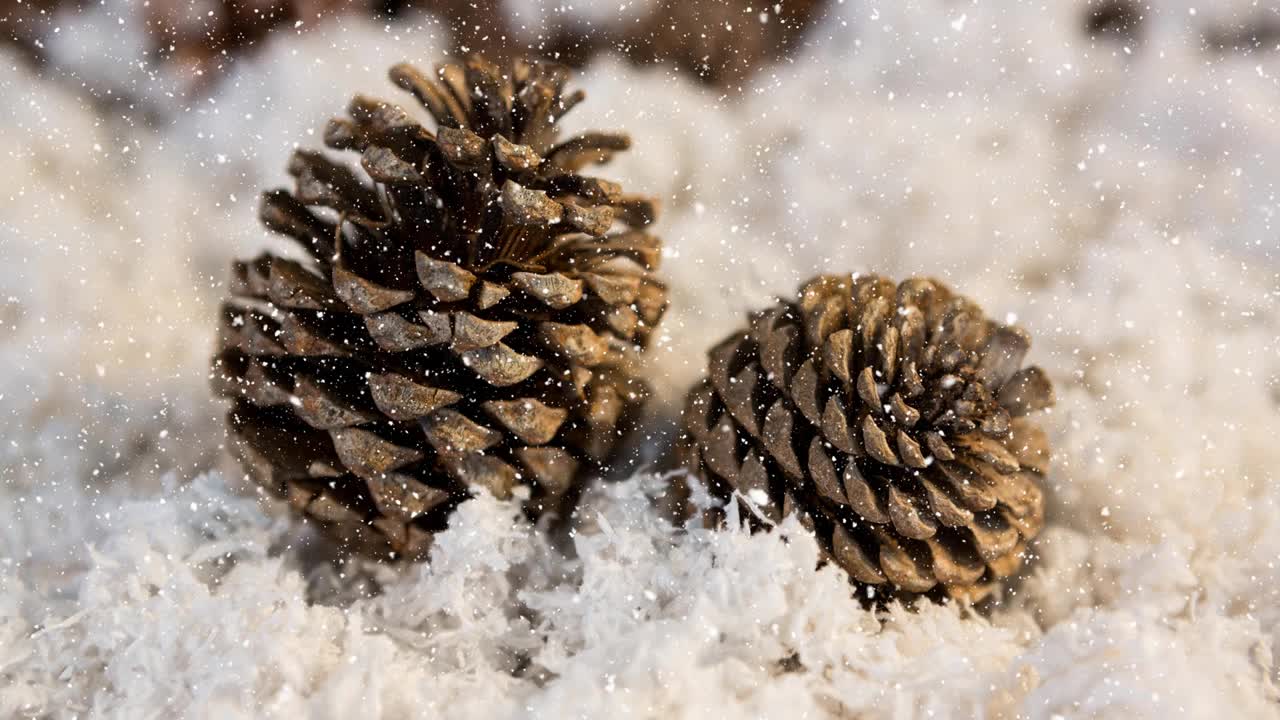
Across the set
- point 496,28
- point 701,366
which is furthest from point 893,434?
point 496,28

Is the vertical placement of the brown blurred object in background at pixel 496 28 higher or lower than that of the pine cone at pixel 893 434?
higher

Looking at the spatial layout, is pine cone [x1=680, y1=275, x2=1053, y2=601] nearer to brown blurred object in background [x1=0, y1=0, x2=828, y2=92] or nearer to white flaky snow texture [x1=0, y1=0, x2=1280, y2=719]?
white flaky snow texture [x1=0, y1=0, x2=1280, y2=719]

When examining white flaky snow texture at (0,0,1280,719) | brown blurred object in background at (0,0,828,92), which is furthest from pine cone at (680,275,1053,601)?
brown blurred object in background at (0,0,828,92)

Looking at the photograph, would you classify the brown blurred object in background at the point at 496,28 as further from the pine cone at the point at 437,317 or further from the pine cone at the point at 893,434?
the pine cone at the point at 893,434

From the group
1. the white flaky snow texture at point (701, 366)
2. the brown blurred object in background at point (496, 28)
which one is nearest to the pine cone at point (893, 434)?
the white flaky snow texture at point (701, 366)

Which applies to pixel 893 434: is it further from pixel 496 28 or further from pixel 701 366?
pixel 496 28

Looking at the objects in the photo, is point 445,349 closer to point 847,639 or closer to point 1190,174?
point 847,639
